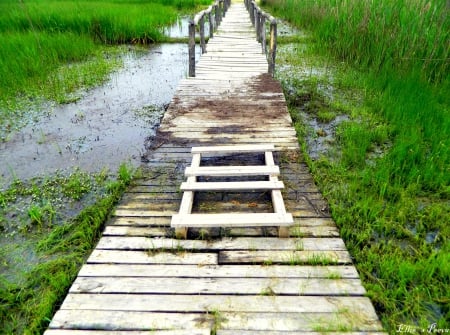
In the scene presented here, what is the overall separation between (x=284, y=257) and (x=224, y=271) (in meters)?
0.44

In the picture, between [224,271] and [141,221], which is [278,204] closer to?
[224,271]

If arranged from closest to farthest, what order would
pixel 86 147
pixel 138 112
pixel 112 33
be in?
1. pixel 86 147
2. pixel 138 112
3. pixel 112 33

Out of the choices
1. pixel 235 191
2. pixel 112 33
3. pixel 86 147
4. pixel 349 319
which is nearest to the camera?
pixel 349 319

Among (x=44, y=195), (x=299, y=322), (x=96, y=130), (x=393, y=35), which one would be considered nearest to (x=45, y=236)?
(x=44, y=195)

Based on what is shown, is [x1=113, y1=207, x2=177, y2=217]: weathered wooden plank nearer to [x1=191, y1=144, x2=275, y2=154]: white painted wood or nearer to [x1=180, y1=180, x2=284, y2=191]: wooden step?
[x1=180, y1=180, x2=284, y2=191]: wooden step

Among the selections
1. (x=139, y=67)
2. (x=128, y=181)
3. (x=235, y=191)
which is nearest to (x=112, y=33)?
(x=139, y=67)

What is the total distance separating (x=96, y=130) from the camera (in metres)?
5.14

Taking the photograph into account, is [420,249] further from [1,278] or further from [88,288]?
[1,278]

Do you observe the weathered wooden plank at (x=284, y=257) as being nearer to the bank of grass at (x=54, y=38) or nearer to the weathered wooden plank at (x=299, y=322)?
the weathered wooden plank at (x=299, y=322)

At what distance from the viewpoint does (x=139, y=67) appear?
26.5ft

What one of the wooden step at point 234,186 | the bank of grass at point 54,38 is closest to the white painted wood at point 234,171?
the wooden step at point 234,186

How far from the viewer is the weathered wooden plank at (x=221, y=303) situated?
6.72 ft

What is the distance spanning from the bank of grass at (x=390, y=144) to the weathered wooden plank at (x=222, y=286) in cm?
27

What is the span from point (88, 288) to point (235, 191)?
4.96 ft
